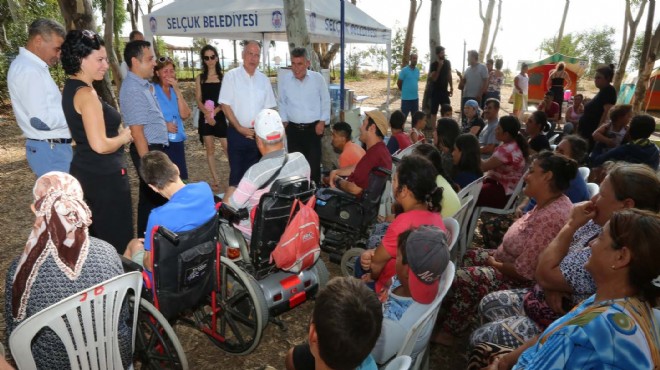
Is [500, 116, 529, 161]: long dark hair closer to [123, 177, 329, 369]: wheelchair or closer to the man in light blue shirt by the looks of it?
[123, 177, 329, 369]: wheelchair

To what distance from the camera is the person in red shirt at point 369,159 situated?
3.62 m

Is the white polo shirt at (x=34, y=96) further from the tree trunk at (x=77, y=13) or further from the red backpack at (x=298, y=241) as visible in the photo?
the tree trunk at (x=77, y=13)

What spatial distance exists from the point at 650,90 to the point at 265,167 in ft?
64.6

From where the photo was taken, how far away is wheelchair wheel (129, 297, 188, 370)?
211 centimetres

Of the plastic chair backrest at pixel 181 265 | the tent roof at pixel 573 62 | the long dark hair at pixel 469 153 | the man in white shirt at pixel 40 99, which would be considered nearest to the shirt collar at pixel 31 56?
the man in white shirt at pixel 40 99

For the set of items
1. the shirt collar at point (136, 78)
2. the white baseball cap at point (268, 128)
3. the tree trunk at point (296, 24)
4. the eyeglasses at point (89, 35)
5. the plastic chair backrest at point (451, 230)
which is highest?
the tree trunk at point (296, 24)

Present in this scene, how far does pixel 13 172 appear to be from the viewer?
649cm

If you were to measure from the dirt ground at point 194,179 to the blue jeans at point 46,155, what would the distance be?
1138 millimetres

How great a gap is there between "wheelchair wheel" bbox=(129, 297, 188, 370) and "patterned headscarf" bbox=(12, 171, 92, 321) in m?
0.42

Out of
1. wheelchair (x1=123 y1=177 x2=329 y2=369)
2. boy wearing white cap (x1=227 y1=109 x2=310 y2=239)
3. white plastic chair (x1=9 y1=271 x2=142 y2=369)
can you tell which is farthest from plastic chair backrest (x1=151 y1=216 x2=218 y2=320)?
boy wearing white cap (x1=227 y1=109 x2=310 y2=239)

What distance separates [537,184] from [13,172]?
24.6 feet

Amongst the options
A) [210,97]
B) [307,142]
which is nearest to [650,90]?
[307,142]

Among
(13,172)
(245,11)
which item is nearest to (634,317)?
(245,11)

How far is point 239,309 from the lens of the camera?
2.94m
